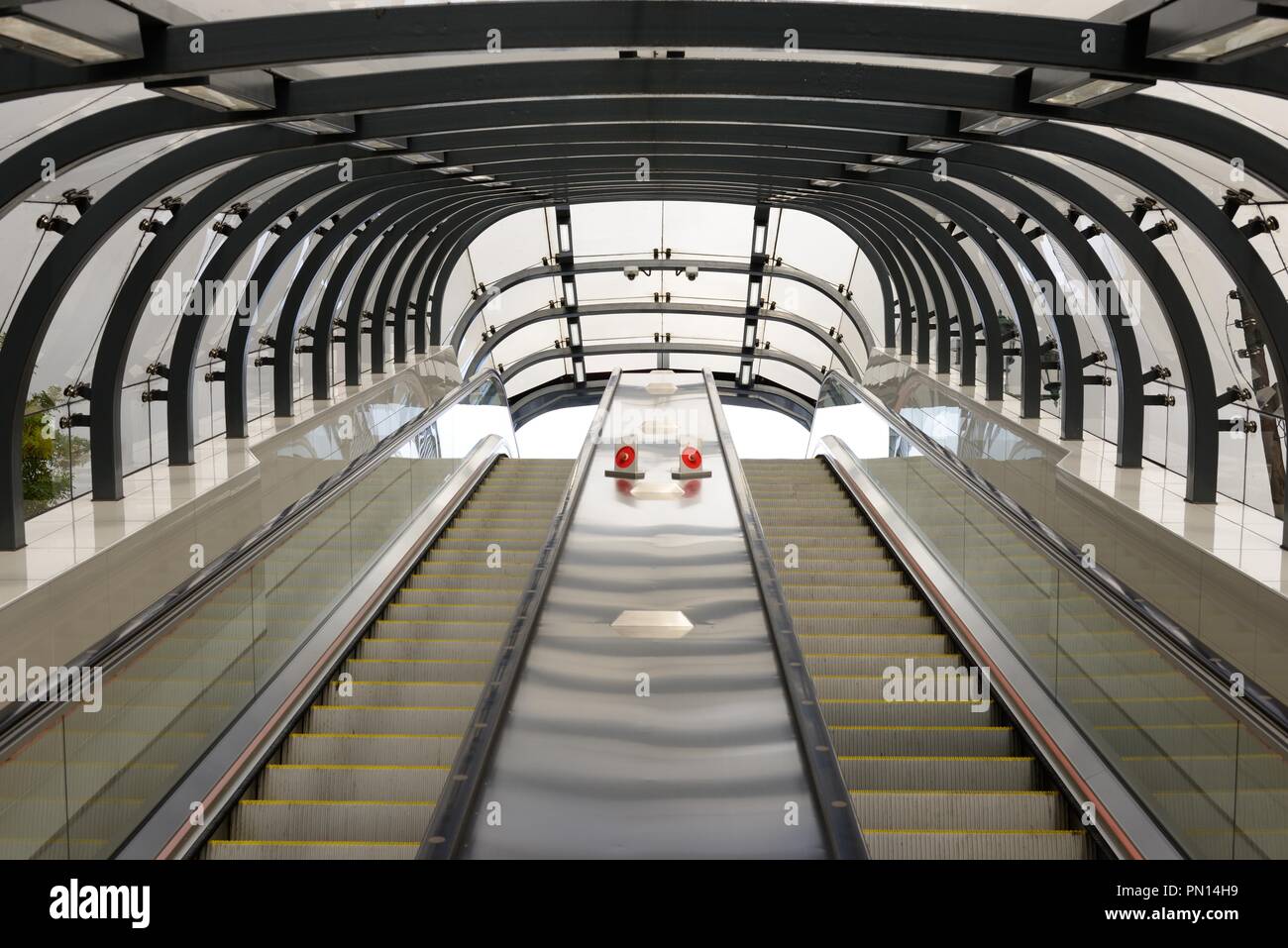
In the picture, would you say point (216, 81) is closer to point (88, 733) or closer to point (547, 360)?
point (88, 733)

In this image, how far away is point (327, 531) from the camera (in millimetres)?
8953

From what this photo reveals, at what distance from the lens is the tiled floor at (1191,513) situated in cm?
895

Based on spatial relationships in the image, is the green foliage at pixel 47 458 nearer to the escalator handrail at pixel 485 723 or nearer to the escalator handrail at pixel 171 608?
the escalator handrail at pixel 171 608

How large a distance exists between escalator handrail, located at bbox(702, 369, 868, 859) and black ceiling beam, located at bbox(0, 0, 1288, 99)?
326cm

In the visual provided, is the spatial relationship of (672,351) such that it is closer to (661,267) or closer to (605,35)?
(661,267)

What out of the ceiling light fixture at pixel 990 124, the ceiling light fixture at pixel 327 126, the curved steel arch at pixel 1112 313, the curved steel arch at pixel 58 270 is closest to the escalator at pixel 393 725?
the curved steel arch at pixel 58 270

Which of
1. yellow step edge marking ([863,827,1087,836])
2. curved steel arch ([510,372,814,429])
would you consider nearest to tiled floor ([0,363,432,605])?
yellow step edge marking ([863,827,1087,836])

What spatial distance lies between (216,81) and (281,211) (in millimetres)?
5699

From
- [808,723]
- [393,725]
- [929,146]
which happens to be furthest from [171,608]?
[929,146]

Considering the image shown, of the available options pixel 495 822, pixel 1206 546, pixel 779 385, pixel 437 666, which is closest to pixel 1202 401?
pixel 1206 546

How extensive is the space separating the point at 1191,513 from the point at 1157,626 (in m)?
5.29

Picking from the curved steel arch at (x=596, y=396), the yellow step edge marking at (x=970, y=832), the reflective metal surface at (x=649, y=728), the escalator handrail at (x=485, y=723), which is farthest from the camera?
the curved steel arch at (x=596, y=396)

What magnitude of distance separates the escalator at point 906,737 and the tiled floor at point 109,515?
16.9 feet

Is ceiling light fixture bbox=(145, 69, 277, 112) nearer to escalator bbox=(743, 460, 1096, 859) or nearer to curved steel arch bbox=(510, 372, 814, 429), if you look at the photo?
escalator bbox=(743, 460, 1096, 859)
